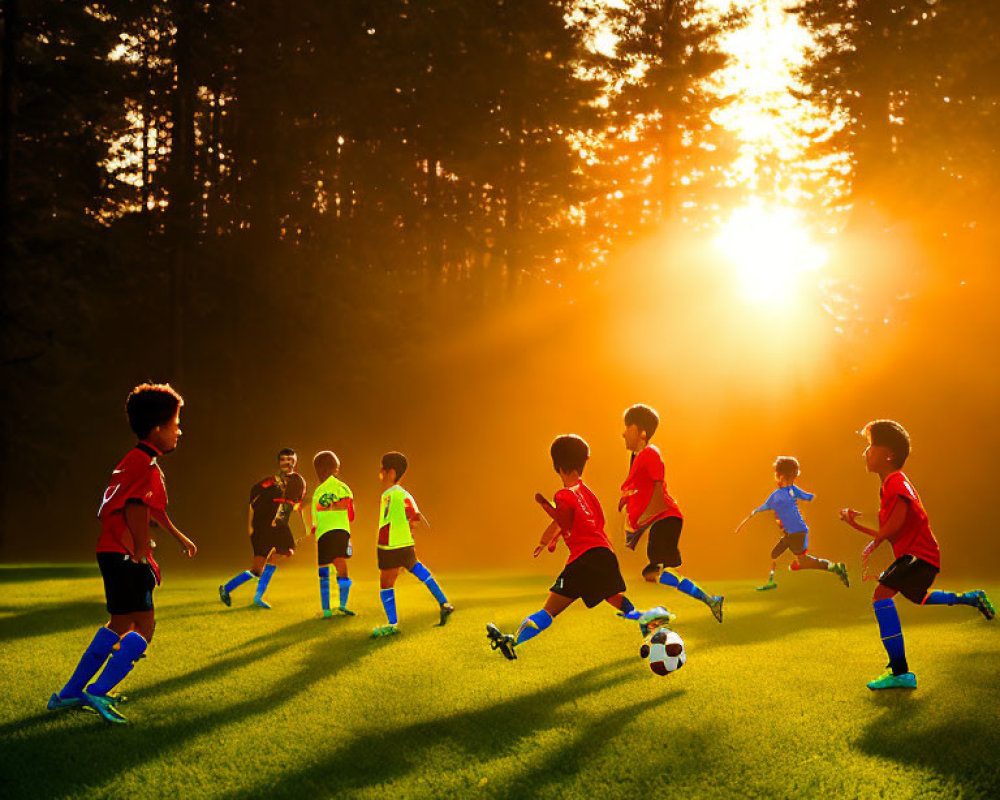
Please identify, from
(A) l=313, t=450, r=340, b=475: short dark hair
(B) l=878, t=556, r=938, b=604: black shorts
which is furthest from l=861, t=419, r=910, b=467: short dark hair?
(A) l=313, t=450, r=340, b=475: short dark hair

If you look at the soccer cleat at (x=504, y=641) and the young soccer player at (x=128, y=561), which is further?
the soccer cleat at (x=504, y=641)

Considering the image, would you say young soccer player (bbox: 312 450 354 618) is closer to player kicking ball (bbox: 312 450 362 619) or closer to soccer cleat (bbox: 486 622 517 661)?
player kicking ball (bbox: 312 450 362 619)

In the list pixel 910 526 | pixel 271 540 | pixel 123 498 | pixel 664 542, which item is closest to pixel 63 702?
pixel 123 498

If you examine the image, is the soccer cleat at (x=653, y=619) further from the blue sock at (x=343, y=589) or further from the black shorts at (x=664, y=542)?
the blue sock at (x=343, y=589)

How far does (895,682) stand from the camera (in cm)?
745

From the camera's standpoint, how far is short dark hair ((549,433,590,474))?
316 inches

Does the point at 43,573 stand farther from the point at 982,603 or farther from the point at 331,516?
the point at 982,603

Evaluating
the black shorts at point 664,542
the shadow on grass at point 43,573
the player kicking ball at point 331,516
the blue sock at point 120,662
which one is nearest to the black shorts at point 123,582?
the blue sock at point 120,662

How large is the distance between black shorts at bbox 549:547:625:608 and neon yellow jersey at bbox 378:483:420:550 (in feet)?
10.3

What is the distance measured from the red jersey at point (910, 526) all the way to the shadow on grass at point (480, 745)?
2195 millimetres

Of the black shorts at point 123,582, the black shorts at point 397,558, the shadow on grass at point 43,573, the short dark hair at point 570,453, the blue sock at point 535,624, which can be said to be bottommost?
the shadow on grass at point 43,573

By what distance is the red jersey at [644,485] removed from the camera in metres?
9.59

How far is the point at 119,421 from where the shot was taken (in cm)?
3697

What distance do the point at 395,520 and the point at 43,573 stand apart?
35.6ft
